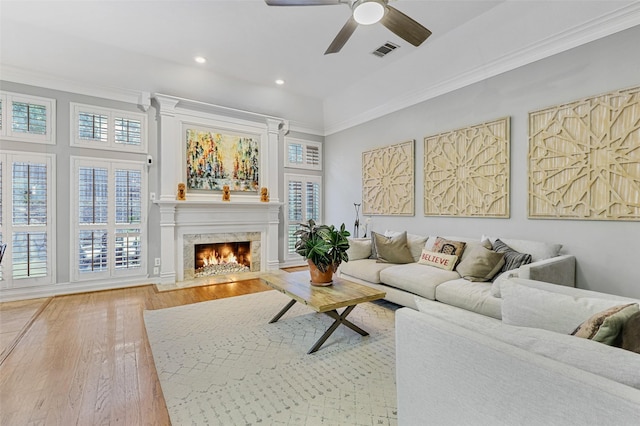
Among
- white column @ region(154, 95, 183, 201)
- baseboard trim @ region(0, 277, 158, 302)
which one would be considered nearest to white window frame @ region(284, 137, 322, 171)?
white column @ region(154, 95, 183, 201)

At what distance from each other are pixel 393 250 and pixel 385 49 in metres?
2.89

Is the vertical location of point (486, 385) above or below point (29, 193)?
below

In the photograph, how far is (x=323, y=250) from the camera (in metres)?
2.84

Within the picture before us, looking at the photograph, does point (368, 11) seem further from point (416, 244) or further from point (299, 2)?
point (416, 244)

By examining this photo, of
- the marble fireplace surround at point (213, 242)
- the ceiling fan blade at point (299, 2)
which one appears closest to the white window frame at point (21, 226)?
the marble fireplace surround at point (213, 242)

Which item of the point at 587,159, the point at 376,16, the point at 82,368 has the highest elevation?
the point at 376,16

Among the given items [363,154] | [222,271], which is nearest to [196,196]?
[222,271]

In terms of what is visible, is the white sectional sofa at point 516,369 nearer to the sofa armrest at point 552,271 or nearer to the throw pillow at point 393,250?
the sofa armrest at point 552,271

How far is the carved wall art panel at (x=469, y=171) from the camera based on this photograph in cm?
363

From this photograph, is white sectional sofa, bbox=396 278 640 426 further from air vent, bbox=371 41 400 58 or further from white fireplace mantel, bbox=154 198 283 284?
white fireplace mantel, bbox=154 198 283 284

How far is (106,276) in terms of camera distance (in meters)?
4.50

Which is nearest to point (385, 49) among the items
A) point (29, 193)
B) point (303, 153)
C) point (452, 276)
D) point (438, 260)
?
point (303, 153)

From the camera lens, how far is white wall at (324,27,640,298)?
2.76 m

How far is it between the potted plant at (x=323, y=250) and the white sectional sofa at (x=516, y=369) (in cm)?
156
